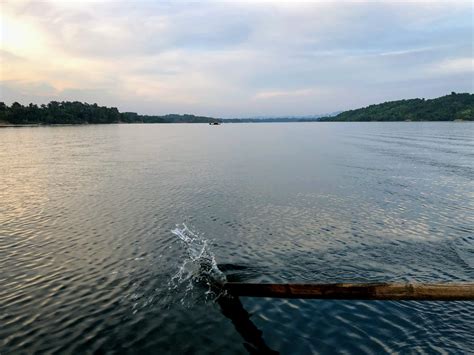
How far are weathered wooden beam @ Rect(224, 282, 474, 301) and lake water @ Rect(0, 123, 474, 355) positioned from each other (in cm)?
213

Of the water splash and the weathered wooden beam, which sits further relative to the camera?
the water splash

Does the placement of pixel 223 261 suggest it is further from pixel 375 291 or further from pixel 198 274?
pixel 375 291

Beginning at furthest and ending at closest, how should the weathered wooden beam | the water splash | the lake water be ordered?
1. the water splash
2. the lake water
3. the weathered wooden beam

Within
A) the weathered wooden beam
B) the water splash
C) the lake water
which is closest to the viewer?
the weathered wooden beam

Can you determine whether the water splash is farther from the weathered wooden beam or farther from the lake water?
the weathered wooden beam

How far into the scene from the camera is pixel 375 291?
11000mm

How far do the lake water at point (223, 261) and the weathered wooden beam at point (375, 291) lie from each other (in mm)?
2134

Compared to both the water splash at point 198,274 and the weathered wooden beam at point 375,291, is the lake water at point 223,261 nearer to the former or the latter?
the water splash at point 198,274

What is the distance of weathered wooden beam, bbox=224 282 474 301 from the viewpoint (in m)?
10.3

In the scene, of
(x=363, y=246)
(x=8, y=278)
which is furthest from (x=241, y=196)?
(x=8, y=278)

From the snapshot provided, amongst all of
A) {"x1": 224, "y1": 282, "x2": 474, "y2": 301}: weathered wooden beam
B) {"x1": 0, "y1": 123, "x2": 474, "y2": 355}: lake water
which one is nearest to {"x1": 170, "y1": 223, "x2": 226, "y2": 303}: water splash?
{"x1": 0, "y1": 123, "x2": 474, "y2": 355}: lake water

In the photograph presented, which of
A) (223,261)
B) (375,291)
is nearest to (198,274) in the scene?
(223,261)

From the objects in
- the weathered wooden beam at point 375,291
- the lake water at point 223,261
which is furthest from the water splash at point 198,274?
the weathered wooden beam at point 375,291

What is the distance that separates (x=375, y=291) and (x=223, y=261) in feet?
35.9
